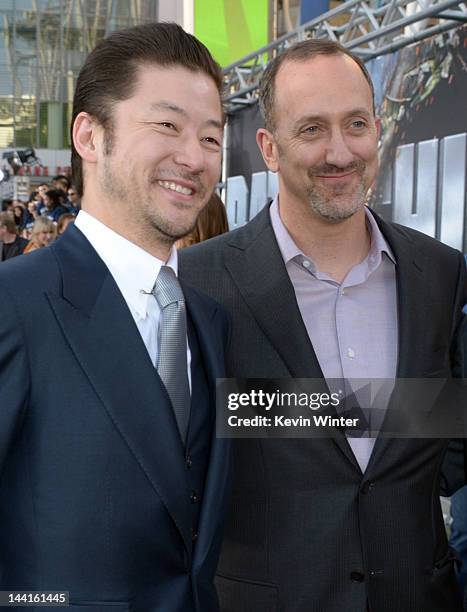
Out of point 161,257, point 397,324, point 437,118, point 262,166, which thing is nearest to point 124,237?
point 161,257

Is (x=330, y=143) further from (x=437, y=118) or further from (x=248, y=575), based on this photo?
(x=437, y=118)

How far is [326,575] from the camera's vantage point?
6.23 ft

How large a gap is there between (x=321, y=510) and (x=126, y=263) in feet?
Answer: 2.67

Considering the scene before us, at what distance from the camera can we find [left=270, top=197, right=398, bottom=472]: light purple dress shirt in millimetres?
1976

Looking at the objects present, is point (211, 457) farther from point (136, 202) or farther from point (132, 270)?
point (136, 202)

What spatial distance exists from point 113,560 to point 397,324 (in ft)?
3.33

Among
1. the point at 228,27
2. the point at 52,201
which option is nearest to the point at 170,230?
the point at 228,27

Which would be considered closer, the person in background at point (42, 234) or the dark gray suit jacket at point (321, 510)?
the dark gray suit jacket at point (321, 510)

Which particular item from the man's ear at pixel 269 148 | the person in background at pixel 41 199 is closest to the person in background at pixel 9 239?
the person in background at pixel 41 199

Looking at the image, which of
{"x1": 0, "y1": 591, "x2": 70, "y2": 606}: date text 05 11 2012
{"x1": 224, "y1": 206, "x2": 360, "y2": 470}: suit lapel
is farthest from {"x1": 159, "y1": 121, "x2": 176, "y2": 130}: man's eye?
{"x1": 0, "y1": 591, "x2": 70, "y2": 606}: date text 05 11 2012

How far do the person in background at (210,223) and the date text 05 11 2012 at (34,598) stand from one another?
2320 mm

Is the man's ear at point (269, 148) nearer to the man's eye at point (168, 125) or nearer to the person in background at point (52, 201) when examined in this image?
the man's eye at point (168, 125)

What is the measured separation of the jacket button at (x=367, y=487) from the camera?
1.88m

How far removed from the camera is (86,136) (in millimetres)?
1459
